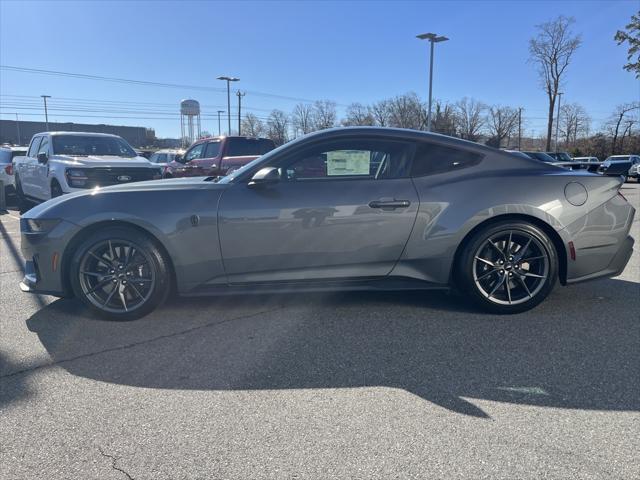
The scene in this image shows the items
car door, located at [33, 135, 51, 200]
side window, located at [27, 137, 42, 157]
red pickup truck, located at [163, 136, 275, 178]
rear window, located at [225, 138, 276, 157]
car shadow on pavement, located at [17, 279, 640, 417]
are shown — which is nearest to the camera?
car shadow on pavement, located at [17, 279, 640, 417]

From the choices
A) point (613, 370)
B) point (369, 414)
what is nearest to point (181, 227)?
point (369, 414)

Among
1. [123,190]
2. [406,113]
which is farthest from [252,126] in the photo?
[123,190]

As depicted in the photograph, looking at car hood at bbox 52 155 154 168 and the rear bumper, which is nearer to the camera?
the rear bumper

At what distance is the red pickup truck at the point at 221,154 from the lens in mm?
12445

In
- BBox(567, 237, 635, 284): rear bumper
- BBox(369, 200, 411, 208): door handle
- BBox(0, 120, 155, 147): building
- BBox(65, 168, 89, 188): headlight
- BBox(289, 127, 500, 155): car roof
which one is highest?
BBox(0, 120, 155, 147): building

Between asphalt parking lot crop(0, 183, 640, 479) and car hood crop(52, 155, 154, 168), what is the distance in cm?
563

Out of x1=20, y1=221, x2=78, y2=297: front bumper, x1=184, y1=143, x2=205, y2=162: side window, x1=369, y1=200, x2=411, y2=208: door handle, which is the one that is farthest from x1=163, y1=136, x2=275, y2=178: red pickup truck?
x1=369, y1=200, x2=411, y2=208: door handle

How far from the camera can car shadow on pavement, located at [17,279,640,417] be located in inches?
113

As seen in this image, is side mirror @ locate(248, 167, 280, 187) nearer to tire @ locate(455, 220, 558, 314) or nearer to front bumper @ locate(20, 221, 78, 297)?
front bumper @ locate(20, 221, 78, 297)

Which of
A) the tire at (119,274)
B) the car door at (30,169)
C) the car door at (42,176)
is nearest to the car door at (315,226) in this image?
the tire at (119,274)

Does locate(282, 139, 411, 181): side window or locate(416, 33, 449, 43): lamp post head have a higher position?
locate(416, 33, 449, 43): lamp post head

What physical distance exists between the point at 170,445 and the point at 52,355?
4.95ft

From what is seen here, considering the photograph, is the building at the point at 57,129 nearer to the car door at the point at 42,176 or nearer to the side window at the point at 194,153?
the side window at the point at 194,153

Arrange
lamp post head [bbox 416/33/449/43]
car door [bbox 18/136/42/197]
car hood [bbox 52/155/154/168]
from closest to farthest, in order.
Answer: car hood [bbox 52/155/154/168] → car door [bbox 18/136/42/197] → lamp post head [bbox 416/33/449/43]
